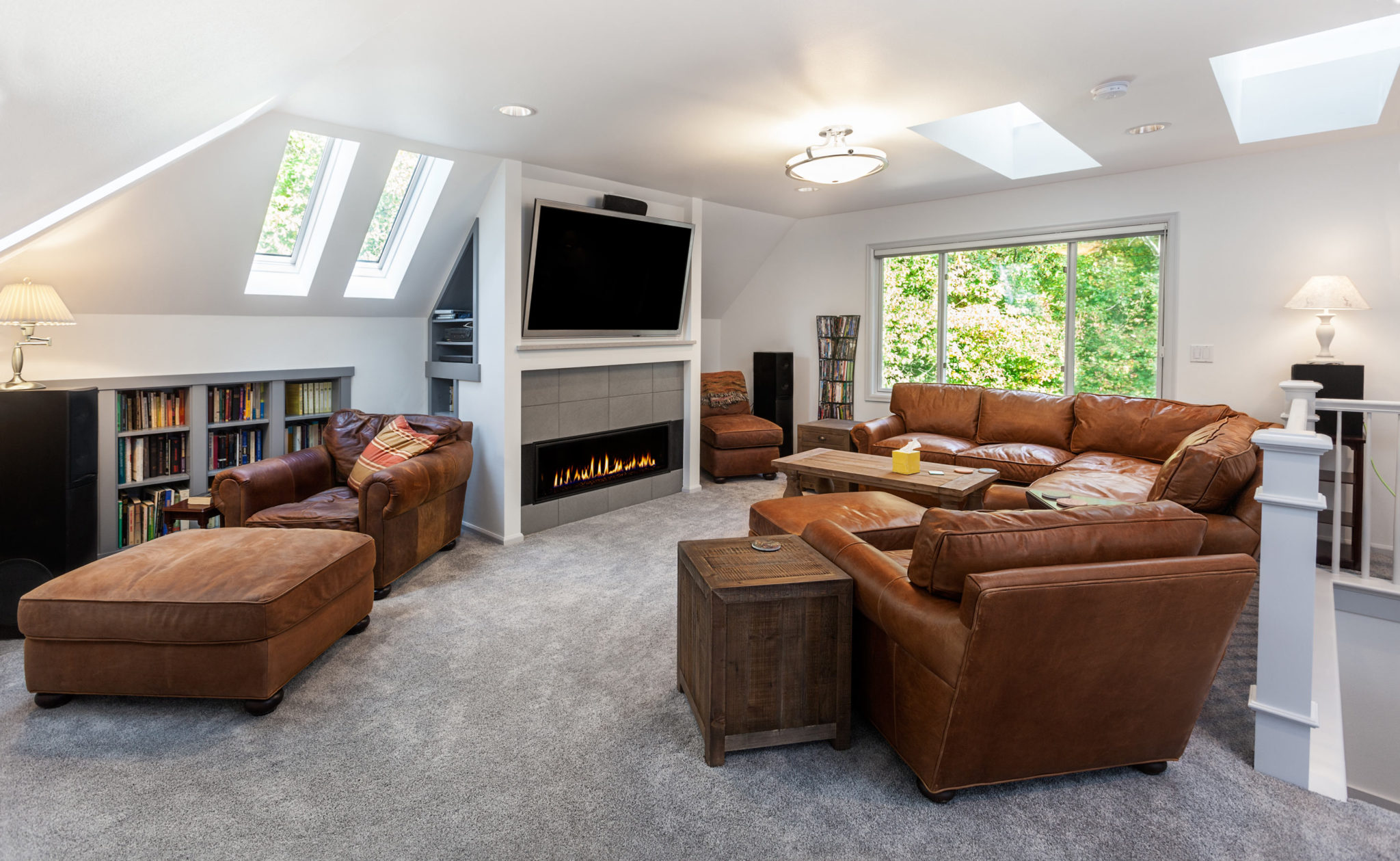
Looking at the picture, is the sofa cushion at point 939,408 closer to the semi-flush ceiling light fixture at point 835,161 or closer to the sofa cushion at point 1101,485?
the sofa cushion at point 1101,485

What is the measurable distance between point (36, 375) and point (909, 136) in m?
4.77

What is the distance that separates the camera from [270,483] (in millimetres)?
3680

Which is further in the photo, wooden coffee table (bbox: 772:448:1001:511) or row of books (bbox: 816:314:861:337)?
row of books (bbox: 816:314:861:337)

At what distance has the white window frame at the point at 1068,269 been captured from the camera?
5168 millimetres

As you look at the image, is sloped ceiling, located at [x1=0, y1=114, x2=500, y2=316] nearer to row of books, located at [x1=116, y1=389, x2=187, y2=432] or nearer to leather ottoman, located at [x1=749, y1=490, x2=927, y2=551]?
row of books, located at [x1=116, y1=389, x2=187, y2=432]

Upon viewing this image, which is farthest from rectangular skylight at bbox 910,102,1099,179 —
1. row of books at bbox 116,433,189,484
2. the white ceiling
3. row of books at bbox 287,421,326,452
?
row of books at bbox 116,433,189,484

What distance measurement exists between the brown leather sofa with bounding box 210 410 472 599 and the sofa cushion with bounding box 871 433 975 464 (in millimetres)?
2900

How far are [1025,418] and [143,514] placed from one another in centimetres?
562

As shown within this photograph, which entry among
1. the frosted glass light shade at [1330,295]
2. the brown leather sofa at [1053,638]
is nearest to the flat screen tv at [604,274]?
the brown leather sofa at [1053,638]

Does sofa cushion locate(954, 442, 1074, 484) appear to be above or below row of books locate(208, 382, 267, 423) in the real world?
below

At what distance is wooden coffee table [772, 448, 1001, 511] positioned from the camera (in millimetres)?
3832

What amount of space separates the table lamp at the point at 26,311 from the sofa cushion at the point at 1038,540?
3.81m

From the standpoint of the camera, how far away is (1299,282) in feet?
15.1

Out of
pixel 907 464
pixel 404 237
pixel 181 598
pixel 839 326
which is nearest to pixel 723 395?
pixel 839 326
